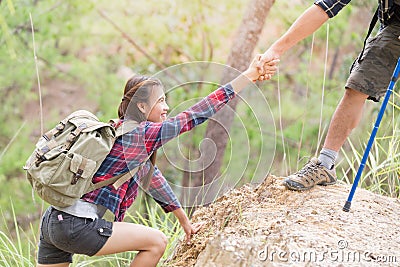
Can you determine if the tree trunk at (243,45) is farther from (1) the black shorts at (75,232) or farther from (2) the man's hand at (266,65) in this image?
(1) the black shorts at (75,232)

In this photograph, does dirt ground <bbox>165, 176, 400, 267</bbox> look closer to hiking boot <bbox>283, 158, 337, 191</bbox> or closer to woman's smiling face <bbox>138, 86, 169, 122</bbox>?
hiking boot <bbox>283, 158, 337, 191</bbox>

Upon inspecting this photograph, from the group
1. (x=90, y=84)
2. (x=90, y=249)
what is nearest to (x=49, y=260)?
(x=90, y=249)

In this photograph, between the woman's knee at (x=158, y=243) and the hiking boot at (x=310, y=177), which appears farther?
the hiking boot at (x=310, y=177)

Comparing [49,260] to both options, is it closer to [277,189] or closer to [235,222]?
[235,222]

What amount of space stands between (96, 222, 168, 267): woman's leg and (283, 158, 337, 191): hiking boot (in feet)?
2.45

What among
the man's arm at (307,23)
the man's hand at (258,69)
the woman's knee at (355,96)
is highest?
the man's arm at (307,23)

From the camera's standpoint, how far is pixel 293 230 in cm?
215

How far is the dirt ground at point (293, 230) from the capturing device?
1.95 m

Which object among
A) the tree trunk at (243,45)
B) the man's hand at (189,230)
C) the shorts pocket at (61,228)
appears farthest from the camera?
the tree trunk at (243,45)

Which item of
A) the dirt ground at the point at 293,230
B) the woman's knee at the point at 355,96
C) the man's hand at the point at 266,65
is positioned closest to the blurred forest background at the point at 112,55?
the woman's knee at the point at 355,96

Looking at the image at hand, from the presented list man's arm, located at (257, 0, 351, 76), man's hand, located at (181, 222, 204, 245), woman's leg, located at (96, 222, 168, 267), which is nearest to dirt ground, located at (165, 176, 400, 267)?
man's hand, located at (181, 222, 204, 245)

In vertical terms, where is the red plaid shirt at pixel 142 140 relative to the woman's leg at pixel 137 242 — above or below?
above

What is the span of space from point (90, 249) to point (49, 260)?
0.81ft

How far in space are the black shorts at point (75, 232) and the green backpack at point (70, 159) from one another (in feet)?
0.26
